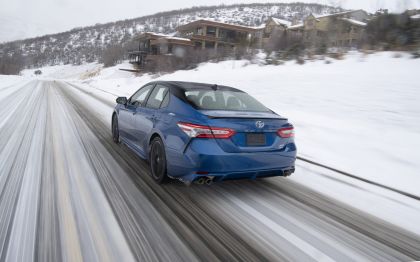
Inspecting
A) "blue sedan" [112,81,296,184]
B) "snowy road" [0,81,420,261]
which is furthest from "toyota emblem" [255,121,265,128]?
"snowy road" [0,81,420,261]

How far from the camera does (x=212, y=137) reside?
13.1 feet

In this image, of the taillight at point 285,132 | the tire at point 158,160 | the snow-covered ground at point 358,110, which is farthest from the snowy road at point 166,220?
the snow-covered ground at point 358,110

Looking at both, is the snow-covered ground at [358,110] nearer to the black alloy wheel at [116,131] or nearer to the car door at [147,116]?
the car door at [147,116]

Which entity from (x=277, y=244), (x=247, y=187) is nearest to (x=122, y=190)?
(x=247, y=187)

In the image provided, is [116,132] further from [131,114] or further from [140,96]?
[140,96]

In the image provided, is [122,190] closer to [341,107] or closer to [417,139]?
[417,139]

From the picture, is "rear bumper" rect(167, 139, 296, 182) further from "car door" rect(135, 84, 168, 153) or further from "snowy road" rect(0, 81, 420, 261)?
"car door" rect(135, 84, 168, 153)

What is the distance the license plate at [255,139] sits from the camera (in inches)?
163

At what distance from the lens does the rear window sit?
4555 mm

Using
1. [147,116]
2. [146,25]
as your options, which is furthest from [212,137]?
[146,25]

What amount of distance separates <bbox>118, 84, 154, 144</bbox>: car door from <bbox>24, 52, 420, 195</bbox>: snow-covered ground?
3.73 meters

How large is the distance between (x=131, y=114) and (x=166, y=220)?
3067mm

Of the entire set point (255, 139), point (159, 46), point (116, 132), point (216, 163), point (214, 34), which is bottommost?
point (116, 132)

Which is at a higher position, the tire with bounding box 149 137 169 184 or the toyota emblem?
the toyota emblem
